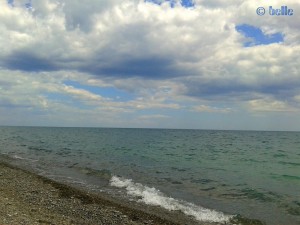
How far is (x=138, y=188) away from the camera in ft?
74.7

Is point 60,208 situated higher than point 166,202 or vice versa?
point 60,208

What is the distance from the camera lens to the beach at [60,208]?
42.6 feet

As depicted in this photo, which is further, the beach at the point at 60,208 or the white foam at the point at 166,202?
the white foam at the point at 166,202

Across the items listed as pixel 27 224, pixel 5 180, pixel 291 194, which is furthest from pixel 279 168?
pixel 27 224

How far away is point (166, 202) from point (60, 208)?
248 inches

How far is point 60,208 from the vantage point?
15.3 m

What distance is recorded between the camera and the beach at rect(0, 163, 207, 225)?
12998 mm

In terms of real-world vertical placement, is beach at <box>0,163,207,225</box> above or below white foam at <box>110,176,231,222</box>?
above

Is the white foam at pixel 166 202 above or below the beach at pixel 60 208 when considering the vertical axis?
below

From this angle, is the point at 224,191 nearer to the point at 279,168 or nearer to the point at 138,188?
the point at 138,188

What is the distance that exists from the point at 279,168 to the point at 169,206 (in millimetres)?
22742

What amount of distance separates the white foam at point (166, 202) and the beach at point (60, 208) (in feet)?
3.91

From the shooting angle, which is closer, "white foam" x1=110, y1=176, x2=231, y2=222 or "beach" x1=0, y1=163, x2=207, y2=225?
"beach" x1=0, y1=163, x2=207, y2=225

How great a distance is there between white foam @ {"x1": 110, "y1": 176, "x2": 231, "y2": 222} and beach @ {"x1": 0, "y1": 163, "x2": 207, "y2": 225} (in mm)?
1191
